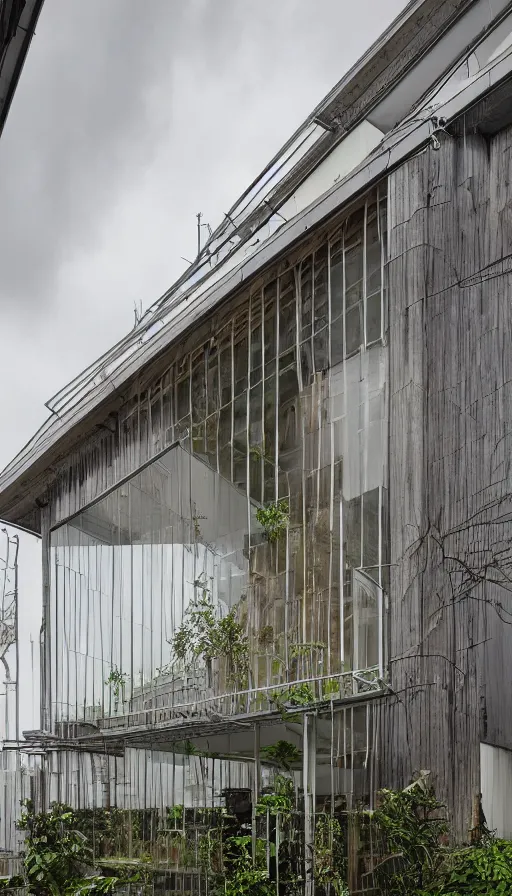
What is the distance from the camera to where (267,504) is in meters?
13.1

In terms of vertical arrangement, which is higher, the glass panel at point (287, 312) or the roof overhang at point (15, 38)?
the roof overhang at point (15, 38)

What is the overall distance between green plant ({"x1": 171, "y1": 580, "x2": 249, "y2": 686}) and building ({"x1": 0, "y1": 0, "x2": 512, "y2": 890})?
0.04 metres

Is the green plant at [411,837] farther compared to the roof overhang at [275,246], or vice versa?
the roof overhang at [275,246]

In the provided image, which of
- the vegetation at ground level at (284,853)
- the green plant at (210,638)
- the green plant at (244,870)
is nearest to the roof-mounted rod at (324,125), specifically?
the green plant at (210,638)

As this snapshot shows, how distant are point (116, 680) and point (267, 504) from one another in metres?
6.00

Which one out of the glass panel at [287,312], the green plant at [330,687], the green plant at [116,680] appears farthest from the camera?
the green plant at [116,680]

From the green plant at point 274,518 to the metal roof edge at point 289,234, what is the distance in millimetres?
2856

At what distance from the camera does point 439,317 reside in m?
10.5

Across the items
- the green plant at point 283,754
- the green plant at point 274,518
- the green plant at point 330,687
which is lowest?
the green plant at point 283,754

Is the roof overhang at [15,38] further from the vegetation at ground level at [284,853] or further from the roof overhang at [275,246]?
the vegetation at ground level at [284,853]

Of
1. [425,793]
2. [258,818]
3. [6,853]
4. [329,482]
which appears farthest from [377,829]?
[6,853]

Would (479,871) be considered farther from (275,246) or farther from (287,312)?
(275,246)

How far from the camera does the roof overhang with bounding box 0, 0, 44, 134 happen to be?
7027 millimetres

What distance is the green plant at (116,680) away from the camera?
1741 cm
